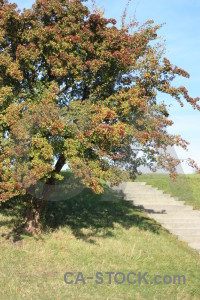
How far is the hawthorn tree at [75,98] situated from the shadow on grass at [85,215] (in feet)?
5.09

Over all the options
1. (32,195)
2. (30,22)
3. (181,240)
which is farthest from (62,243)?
(30,22)

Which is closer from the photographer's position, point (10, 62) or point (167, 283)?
point (167, 283)

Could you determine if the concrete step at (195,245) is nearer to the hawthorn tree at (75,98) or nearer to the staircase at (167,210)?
the staircase at (167,210)

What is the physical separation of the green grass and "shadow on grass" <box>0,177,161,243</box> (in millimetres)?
3525

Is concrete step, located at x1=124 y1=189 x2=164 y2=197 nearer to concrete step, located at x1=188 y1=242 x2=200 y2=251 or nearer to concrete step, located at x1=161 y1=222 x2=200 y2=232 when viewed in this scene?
concrete step, located at x1=161 y1=222 x2=200 y2=232

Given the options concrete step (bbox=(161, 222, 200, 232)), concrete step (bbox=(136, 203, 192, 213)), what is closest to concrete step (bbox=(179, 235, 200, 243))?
concrete step (bbox=(161, 222, 200, 232))

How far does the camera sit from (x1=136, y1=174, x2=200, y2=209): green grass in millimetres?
22413

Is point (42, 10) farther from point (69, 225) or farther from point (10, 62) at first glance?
point (69, 225)

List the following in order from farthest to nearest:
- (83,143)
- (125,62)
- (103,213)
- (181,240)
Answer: (103,213), (181,240), (125,62), (83,143)

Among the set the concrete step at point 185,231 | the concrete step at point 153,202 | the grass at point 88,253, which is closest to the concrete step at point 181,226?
the concrete step at point 185,231

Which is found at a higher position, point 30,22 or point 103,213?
point 30,22

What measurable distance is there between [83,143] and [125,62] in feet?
11.3

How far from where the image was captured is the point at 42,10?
46.1 feet

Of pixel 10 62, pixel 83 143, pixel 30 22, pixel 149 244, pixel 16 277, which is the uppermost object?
pixel 30 22
